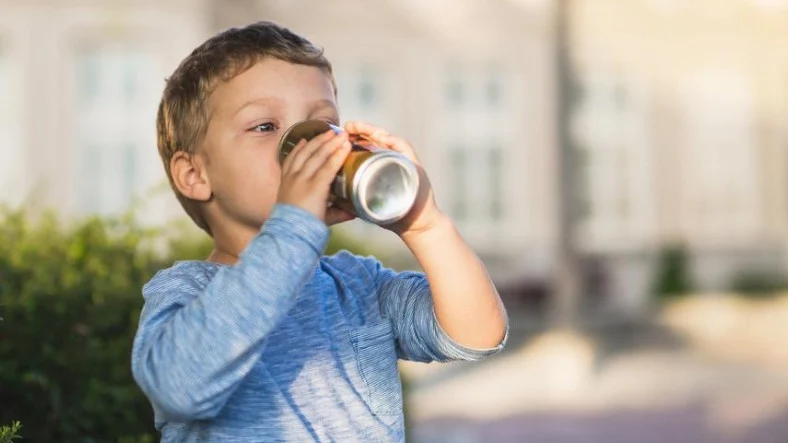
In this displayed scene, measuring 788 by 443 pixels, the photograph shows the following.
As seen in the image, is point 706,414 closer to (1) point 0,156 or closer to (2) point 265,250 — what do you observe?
(2) point 265,250

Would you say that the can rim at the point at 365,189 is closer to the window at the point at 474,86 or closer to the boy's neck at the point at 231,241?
the boy's neck at the point at 231,241

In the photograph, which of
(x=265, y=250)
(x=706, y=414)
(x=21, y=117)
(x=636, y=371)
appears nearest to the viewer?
(x=265, y=250)

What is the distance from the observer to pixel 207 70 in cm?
220

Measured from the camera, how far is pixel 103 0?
19453mm

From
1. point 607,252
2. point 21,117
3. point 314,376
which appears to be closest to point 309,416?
point 314,376

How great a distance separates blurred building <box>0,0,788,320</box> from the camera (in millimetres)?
19375

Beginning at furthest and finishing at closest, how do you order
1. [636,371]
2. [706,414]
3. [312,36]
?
[312,36] → [636,371] → [706,414]

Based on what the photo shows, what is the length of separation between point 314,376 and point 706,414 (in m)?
7.29

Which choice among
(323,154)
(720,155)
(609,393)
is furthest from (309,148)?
(720,155)

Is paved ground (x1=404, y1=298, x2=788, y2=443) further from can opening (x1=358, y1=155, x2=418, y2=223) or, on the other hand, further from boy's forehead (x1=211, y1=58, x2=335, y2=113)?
can opening (x1=358, y1=155, x2=418, y2=223)

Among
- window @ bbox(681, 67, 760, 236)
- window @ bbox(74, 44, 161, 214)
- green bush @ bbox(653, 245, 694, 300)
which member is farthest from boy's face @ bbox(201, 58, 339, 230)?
window @ bbox(681, 67, 760, 236)

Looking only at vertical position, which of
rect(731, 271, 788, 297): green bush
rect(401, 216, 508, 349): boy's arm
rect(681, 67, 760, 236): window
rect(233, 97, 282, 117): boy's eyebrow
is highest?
rect(233, 97, 282, 117): boy's eyebrow

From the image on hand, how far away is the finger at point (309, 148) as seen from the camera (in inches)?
74.0

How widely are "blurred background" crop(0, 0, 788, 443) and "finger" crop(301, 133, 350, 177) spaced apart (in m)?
9.58
